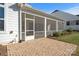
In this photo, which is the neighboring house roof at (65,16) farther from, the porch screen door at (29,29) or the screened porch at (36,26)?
the porch screen door at (29,29)

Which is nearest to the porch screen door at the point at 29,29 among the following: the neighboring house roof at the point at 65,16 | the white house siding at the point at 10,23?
the white house siding at the point at 10,23

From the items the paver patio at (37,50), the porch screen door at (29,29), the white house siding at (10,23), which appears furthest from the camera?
the porch screen door at (29,29)

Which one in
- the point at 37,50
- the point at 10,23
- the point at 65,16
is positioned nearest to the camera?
the point at 37,50

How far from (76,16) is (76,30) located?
3211mm

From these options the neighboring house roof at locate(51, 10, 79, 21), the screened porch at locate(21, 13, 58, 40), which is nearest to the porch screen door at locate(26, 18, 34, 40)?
the screened porch at locate(21, 13, 58, 40)

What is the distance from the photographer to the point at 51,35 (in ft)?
65.2

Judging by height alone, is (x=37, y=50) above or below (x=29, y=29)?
below

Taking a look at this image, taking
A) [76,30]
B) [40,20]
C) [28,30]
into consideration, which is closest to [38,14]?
[40,20]

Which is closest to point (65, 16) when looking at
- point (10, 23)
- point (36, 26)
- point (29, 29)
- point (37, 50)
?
point (36, 26)

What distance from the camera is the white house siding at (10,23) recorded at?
1164cm

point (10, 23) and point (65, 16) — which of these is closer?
point (10, 23)

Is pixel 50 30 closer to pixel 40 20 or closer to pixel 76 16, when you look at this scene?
pixel 40 20

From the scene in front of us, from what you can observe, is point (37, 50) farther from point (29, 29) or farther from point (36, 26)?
point (36, 26)

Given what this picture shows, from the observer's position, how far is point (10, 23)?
12117 millimetres
